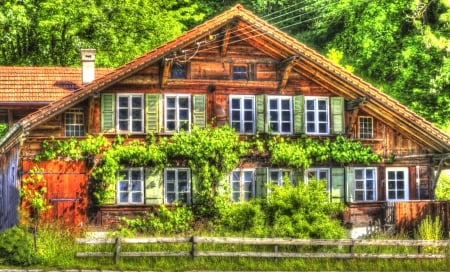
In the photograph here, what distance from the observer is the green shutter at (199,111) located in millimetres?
28953

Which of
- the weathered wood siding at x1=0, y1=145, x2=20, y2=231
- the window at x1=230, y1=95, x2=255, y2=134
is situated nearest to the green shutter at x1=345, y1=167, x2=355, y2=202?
the window at x1=230, y1=95, x2=255, y2=134

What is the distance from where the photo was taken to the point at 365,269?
22.3m

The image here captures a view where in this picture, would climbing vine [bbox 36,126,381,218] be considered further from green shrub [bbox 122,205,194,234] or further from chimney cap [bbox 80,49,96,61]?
chimney cap [bbox 80,49,96,61]

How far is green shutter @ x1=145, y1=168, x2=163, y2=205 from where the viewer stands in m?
28.3

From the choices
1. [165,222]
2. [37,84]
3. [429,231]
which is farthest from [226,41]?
[429,231]

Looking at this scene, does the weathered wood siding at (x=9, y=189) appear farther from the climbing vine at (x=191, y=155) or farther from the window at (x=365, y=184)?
the window at (x=365, y=184)

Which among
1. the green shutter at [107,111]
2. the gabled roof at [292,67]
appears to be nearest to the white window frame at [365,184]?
the gabled roof at [292,67]

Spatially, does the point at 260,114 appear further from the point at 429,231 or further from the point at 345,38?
the point at 345,38

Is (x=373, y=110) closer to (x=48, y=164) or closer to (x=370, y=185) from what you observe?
(x=370, y=185)

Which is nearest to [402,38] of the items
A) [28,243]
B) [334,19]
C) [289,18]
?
[334,19]

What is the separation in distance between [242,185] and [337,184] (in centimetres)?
355

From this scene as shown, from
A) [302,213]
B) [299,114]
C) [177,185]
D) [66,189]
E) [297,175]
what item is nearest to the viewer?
[302,213]

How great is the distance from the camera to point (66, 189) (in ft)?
90.9

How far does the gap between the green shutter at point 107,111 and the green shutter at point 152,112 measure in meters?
1.19
